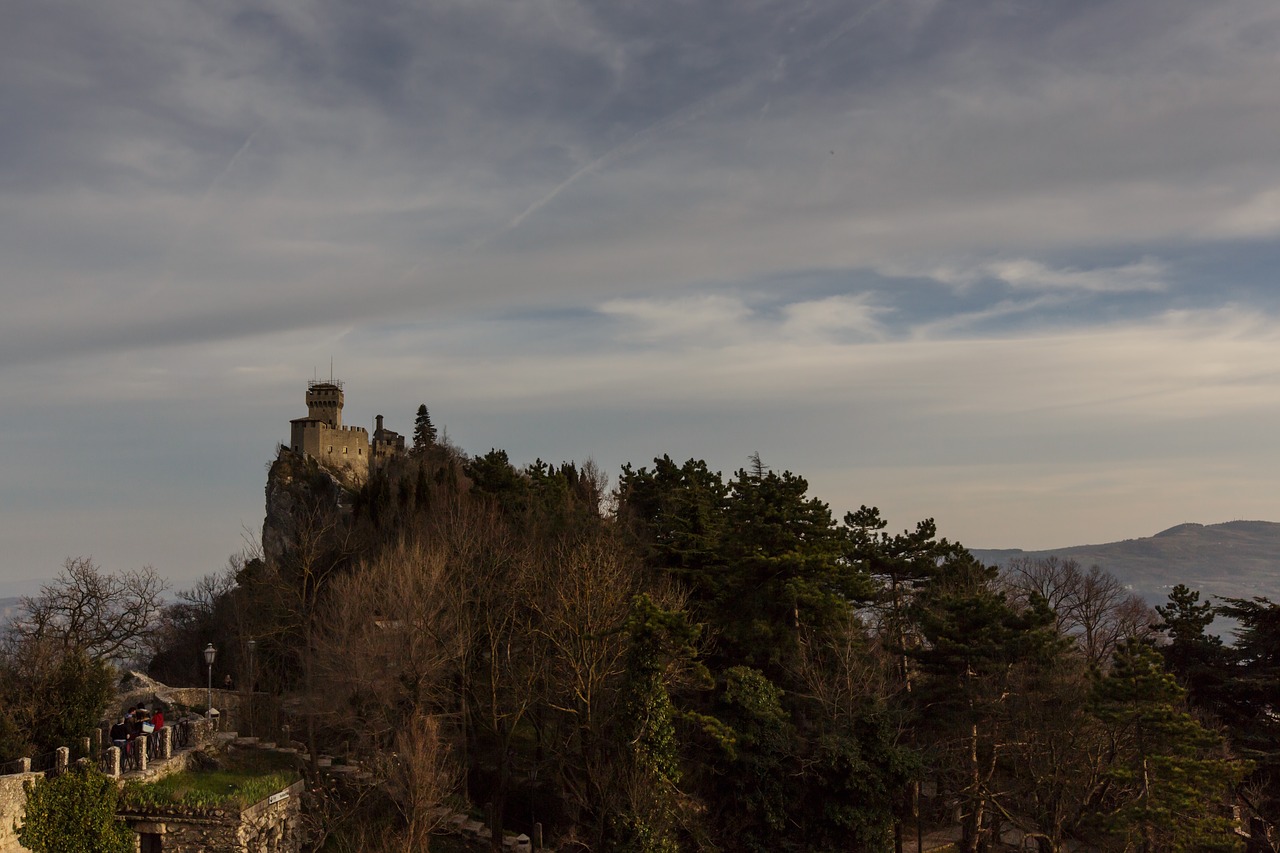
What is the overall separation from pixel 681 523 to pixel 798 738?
10695 millimetres

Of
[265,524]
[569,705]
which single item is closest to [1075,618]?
[569,705]

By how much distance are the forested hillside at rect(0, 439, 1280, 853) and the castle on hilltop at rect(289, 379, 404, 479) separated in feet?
162

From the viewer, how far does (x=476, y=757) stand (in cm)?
3466

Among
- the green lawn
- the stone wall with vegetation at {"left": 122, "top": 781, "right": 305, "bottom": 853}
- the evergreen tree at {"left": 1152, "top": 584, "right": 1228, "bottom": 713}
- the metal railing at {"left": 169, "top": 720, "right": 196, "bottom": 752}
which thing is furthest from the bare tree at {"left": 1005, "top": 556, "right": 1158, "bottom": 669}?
the metal railing at {"left": 169, "top": 720, "right": 196, "bottom": 752}

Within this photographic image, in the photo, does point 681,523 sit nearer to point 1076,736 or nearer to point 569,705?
point 569,705

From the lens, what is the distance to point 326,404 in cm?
9250

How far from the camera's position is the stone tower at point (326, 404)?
92.2 meters

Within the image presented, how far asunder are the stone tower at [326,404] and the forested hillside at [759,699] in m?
54.3

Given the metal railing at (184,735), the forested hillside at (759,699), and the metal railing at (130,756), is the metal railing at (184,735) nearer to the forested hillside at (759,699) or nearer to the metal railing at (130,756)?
the metal railing at (130,756)

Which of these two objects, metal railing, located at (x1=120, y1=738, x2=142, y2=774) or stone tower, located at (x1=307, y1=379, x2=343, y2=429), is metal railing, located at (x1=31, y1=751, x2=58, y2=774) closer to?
A: metal railing, located at (x1=120, y1=738, x2=142, y2=774)

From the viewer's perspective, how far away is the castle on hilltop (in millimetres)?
87812

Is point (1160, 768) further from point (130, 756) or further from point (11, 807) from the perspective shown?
point (11, 807)

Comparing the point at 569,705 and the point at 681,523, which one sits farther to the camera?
the point at 681,523

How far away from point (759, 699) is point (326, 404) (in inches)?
2805
